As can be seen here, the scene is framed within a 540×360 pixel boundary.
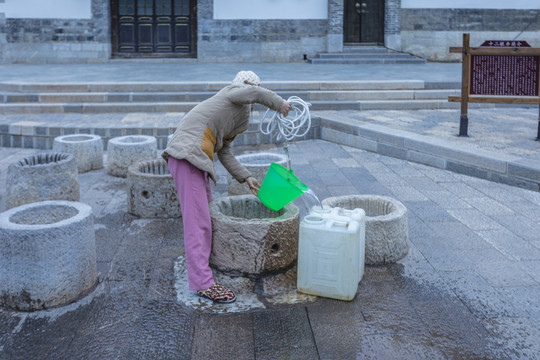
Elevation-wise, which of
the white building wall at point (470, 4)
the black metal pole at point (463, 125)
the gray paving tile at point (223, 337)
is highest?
the white building wall at point (470, 4)

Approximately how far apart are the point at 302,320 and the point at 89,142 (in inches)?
185

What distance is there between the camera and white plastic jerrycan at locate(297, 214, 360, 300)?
3670 millimetres

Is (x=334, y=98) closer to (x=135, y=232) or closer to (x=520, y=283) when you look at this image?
(x=135, y=232)

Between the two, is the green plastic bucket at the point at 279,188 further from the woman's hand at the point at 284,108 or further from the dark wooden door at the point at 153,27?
the dark wooden door at the point at 153,27

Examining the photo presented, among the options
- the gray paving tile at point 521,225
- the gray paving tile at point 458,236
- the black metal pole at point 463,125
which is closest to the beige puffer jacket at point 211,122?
the gray paving tile at point 458,236

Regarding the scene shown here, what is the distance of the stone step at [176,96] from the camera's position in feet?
34.5

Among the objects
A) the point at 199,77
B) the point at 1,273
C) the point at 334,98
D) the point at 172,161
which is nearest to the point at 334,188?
the point at 172,161

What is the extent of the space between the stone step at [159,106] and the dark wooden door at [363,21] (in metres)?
7.15

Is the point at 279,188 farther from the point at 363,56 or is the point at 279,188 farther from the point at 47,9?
the point at 47,9

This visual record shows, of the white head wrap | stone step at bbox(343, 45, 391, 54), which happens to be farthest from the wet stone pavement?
stone step at bbox(343, 45, 391, 54)

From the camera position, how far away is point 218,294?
372 cm

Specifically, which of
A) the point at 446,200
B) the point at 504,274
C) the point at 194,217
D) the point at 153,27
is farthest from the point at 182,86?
the point at 504,274

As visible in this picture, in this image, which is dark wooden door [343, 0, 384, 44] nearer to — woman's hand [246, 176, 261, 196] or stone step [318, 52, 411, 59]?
stone step [318, 52, 411, 59]

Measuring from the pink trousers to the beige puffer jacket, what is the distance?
98 mm
